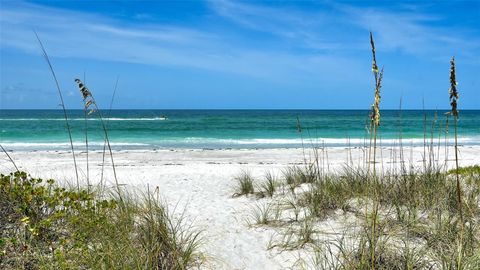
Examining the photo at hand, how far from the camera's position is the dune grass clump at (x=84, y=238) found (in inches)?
129

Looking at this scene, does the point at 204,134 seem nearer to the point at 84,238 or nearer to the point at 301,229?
the point at 301,229

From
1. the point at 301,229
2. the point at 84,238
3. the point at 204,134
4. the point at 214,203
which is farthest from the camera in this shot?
the point at 204,134

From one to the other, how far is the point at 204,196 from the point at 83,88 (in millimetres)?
4387

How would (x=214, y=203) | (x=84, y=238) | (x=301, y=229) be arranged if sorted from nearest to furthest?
1. (x=84, y=238)
2. (x=301, y=229)
3. (x=214, y=203)

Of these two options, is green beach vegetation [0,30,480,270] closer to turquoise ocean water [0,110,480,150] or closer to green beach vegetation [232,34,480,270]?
green beach vegetation [232,34,480,270]

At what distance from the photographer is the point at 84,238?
12.1ft

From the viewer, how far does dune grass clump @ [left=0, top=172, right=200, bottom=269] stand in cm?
327

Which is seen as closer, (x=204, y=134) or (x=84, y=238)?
(x=84, y=238)

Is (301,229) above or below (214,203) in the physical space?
above

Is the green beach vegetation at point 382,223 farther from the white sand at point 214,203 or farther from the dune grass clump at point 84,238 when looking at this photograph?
the dune grass clump at point 84,238

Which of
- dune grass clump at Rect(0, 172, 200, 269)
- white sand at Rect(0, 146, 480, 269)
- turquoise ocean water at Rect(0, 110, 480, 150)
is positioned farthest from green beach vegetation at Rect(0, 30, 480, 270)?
turquoise ocean water at Rect(0, 110, 480, 150)

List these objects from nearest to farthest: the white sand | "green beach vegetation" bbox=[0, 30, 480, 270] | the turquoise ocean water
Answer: "green beach vegetation" bbox=[0, 30, 480, 270]
the white sand
the turquoise ocean water

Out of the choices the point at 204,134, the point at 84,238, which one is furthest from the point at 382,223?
the point at 204,134

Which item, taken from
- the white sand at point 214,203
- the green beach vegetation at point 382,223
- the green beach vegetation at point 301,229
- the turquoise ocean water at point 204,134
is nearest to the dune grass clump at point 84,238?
the green beach vegetation at point 301,229
